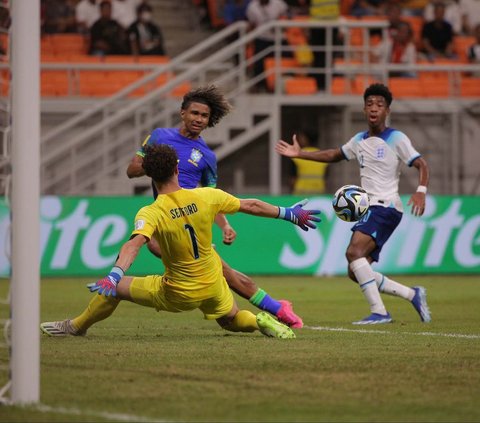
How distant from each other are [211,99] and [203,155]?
0.51m

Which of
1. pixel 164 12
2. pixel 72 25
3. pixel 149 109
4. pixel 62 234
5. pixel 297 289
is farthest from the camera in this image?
pixel 164 12

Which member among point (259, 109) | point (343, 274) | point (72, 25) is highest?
point (72, 25)

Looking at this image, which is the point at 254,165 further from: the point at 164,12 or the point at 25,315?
the point at 25,315

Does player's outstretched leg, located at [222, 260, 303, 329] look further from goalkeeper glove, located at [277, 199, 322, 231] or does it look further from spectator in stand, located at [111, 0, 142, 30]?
spectator in stand, located at [111, 0, 142, 30]

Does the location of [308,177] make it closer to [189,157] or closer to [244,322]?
[189,157]

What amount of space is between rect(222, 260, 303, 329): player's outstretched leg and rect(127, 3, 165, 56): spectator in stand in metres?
13.3

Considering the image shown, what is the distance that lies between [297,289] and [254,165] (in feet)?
25.1

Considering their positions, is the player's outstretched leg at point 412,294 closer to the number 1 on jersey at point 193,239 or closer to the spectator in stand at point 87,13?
the number 1 on jersey at point 193,239

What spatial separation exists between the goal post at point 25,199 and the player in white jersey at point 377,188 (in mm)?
5269

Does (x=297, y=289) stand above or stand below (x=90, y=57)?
below

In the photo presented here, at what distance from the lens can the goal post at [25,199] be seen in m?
6.04

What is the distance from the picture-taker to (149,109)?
69.2 feet

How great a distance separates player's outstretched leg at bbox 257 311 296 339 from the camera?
9117mm

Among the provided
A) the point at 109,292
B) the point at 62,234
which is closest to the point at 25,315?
the point at 109,292
